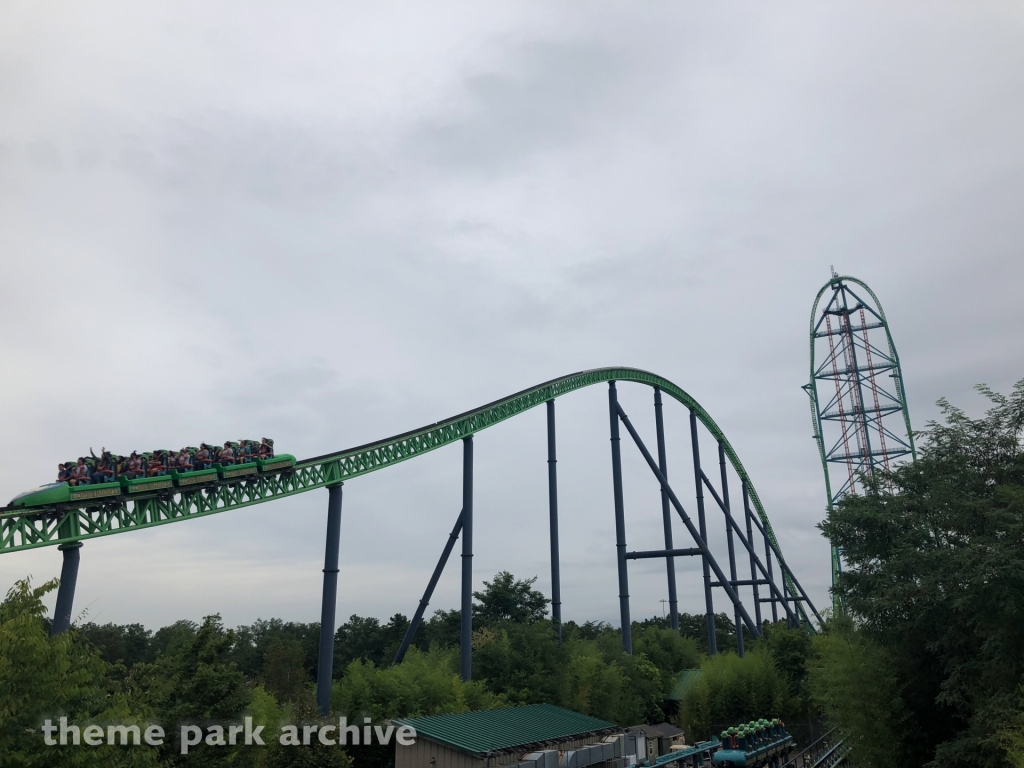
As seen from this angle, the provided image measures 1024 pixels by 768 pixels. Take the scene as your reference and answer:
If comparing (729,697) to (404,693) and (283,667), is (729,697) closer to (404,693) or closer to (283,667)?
(404,693)

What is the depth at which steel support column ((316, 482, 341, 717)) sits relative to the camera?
20.0 meters

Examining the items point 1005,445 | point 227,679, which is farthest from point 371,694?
point 1005,445

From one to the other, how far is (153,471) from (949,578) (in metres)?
18.0

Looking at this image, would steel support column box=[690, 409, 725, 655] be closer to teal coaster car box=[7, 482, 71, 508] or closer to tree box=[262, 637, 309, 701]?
tree box=[262, 637, 309, 701]

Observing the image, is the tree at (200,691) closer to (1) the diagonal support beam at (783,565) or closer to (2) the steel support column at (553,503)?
(2) the steel support column at (553,503)

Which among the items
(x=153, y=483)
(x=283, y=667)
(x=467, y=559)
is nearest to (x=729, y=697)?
(x=467, y=559)

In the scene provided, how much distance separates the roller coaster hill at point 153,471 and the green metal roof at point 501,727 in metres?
7.28

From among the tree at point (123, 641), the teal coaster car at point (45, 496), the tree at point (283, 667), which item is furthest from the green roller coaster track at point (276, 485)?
the tree at point (123, 641)

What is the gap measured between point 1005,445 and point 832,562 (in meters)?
30.2

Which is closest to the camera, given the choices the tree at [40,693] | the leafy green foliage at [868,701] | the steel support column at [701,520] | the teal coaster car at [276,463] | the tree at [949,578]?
the tree at [40,693]

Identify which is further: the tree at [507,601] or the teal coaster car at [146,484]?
the tree at [507,601]

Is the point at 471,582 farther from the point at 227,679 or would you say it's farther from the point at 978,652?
the point at 978,652

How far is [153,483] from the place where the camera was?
17172 millimetres

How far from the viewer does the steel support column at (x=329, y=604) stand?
2000 cm
